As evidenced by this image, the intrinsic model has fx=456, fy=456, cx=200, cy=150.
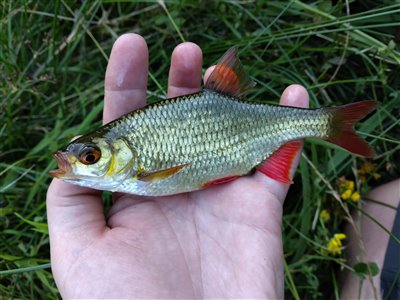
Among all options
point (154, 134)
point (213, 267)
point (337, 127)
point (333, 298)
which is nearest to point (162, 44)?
point (154, 134)

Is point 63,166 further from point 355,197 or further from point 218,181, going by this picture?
point 355,197

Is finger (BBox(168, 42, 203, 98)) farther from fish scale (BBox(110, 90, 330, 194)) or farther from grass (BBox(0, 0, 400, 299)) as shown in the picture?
grass (BBox(0, 0, 400, 299))

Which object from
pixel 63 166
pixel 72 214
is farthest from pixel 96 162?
pixel 72 214

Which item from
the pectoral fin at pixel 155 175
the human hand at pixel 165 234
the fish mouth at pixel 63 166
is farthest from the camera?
the pectoral fin at pixel 155 175

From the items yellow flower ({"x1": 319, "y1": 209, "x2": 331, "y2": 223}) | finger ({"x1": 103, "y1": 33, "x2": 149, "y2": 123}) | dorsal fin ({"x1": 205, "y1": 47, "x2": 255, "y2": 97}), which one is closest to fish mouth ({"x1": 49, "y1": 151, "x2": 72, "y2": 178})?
finger ({"x1": 103, "y1": 33, "x2": 149, "y2": 123})

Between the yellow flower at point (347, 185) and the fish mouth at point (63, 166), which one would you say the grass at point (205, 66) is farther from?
the fish mouth at point (63, 166)

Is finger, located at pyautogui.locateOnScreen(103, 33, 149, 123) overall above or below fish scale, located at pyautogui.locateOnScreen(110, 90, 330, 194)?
above

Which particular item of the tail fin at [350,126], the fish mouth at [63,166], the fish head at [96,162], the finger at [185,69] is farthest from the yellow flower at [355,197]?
the fish mouth at [63,166]
